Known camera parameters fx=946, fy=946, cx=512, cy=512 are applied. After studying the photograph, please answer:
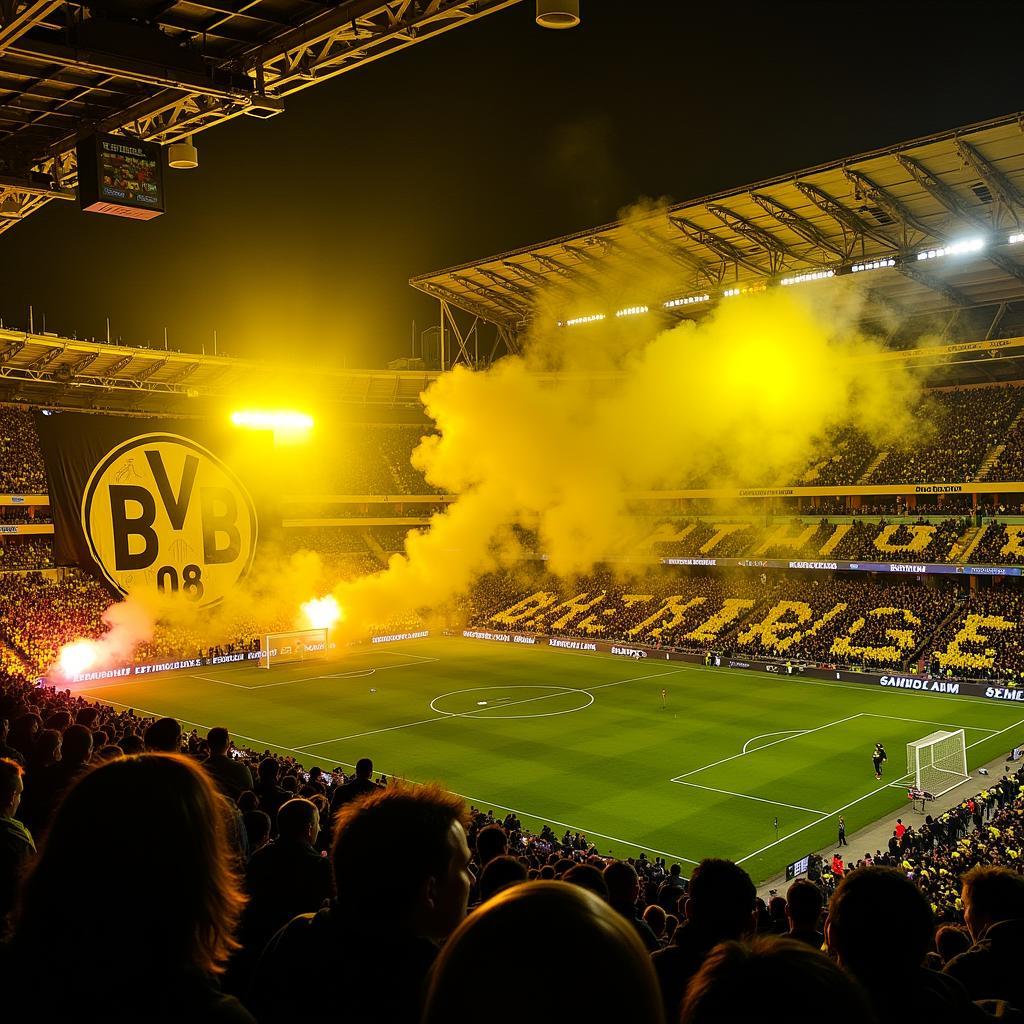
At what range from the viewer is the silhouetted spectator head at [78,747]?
7.58 metres

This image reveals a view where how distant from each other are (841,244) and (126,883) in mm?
46317

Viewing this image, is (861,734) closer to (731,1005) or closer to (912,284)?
(912,284)

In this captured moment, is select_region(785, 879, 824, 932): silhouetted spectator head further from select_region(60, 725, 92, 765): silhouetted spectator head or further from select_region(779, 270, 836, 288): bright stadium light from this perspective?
select_region(779, 270, 836, 288): bright stadium light

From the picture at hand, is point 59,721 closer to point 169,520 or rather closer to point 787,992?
point 787,992

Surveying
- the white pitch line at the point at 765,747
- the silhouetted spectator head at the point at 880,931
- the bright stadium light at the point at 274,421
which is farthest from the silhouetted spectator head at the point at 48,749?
the bright stadium light at the point at 274,421

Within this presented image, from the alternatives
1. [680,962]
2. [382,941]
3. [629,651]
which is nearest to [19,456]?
[629,651]

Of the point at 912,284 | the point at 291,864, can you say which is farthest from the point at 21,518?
the point at 291,864

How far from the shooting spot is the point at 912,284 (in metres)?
48.3

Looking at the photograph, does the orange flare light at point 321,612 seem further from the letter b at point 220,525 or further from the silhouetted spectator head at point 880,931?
the silhouetted spectator head at point 880,931

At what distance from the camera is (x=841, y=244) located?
43.4m

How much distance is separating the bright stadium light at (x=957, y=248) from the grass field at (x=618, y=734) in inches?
675

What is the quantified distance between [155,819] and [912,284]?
52.5 meters

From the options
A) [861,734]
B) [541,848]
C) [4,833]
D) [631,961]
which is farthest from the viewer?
[861,734]

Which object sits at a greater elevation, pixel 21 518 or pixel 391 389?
pixel 391 389
